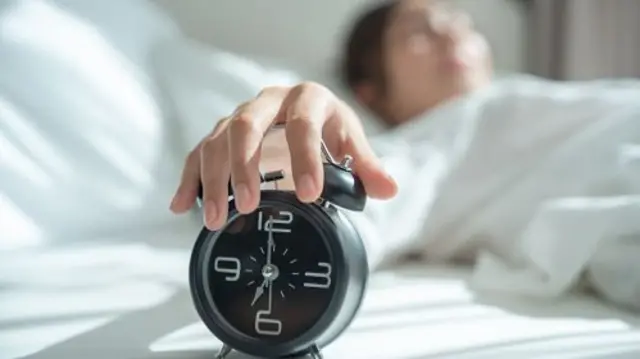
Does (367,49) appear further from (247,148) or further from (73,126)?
(247,148)

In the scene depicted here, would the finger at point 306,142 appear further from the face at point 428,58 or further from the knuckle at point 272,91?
the face at point 428,58

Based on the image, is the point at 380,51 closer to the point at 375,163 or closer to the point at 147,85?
the point at 147,85

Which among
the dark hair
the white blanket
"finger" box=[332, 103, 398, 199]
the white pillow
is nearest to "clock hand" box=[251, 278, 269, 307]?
"finger" box=[332, 103, 398, 199]

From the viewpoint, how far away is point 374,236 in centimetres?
101

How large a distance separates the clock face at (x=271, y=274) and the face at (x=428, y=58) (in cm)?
82

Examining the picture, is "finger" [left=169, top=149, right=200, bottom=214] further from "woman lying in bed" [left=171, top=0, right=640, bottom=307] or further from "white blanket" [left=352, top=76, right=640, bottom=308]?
"white blanket" [left=352, top=76, right=640, bottom=308]

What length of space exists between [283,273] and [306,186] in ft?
0.28

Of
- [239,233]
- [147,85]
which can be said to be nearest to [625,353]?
[239,233]

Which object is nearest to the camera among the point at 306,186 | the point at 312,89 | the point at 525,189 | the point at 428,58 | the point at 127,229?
the point at 306,186

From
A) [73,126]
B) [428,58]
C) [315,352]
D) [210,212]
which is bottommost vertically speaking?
[315,352]

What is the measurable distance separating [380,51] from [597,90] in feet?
1.61

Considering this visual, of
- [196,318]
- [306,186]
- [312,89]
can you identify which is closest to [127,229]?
[196,318]

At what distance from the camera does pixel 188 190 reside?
2.34 feet

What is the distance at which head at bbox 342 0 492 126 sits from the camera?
1462 millimetres
